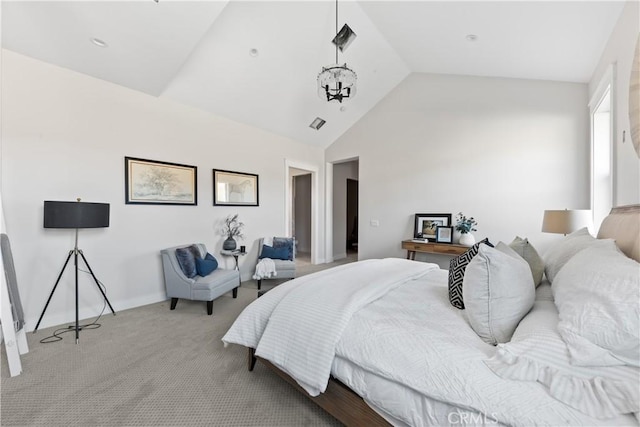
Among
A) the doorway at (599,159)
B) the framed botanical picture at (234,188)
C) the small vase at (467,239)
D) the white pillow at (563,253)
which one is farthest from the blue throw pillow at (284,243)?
the doorway at (599,159)

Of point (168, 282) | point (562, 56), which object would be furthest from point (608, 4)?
point (168, 282)

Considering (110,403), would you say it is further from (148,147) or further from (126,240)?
(148,147)

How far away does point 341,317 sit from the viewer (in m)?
1.39

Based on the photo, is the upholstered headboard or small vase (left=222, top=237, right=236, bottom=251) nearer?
the upholstered headboard

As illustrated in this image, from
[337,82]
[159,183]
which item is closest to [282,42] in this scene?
[337,82]

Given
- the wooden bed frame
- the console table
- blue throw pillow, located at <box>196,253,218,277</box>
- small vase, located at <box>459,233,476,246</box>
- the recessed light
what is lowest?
the wooden bed frame

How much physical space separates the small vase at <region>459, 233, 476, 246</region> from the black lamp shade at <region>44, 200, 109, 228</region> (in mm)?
4483

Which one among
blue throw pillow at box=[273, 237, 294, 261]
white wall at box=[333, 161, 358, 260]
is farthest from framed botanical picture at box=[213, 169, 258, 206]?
white wall at box=[333, 161, 358, 260]

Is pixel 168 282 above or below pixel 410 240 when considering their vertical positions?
below

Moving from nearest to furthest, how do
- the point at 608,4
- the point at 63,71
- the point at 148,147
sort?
1. the point at 608,4
2. the point at 63,71
3. the point at 148,147

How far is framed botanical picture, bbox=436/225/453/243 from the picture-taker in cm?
417

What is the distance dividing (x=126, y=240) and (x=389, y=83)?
4658mm

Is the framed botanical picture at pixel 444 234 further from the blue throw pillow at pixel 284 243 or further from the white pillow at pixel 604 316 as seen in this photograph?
the white pillow at pixel 604 316

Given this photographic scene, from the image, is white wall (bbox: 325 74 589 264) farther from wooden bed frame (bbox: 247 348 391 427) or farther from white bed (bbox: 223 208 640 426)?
wooden bed frame (bbox: 247 348 391 427)
